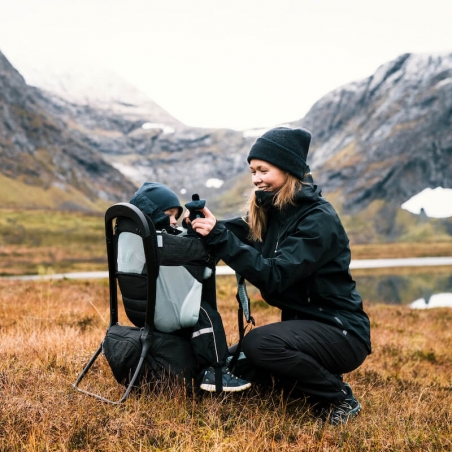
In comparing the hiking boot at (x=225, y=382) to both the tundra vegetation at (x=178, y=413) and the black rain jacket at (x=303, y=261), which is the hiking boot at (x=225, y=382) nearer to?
the tundra vegetation at (x=178, y=413)

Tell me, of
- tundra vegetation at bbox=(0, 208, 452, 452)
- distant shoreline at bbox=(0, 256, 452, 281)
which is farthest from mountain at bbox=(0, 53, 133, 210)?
tundra vegetation at bbox=(0, 208, 452, 452)

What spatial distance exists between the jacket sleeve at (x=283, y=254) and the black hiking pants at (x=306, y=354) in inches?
15.9

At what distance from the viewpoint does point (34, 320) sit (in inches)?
294

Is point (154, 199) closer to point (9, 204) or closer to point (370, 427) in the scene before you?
point (370, 427)

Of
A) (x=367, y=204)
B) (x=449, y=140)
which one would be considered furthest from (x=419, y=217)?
(x=449, y=140)

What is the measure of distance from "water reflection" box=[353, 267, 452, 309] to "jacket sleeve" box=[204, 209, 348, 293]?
24.0m

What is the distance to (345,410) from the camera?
14.2ft

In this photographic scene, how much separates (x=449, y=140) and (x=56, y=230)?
152m

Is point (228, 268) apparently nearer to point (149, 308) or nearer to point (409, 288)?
point (409, 288)

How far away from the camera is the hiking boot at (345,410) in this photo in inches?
164

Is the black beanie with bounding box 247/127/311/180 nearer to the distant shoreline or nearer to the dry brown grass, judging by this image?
the dry brown grass

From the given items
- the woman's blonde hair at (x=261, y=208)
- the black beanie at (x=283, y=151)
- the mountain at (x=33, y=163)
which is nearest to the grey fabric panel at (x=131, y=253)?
the woman's blonde hair at (x=261, y=208)

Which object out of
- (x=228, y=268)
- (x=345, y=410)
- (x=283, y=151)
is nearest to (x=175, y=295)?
(x=283, y=151)

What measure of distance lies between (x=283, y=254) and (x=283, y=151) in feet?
3.14
